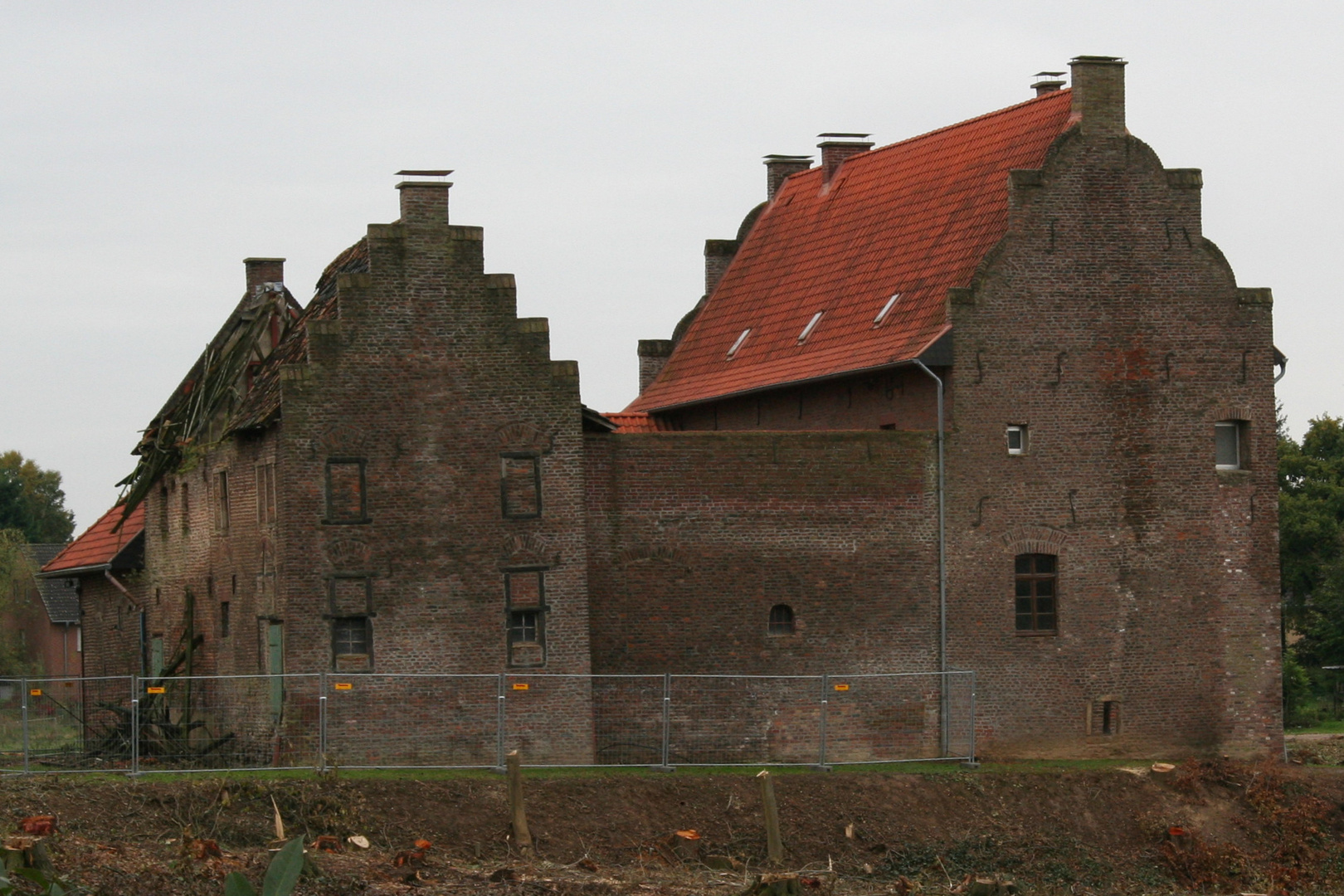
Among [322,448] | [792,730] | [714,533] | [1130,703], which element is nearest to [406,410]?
[322,448]

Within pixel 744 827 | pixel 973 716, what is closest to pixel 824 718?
pixel 973 716

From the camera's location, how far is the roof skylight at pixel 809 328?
38469 millimetres

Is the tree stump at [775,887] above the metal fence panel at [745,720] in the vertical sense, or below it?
below

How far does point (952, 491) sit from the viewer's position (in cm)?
3391

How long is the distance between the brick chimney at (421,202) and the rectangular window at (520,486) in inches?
143

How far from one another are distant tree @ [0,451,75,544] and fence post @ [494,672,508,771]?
73.0m

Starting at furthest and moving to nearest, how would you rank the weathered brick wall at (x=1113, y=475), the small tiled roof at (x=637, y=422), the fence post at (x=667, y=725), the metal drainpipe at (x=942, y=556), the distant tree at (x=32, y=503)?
the distant tree at (x=32, y=503), the small tiled roof at (x=637, y=422), the weathered brick wall at (x=1113, y=475), the metal drainpipe at (x=942, y=556), the fence post at (x=667, y=725)

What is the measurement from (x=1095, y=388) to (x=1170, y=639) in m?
4.14

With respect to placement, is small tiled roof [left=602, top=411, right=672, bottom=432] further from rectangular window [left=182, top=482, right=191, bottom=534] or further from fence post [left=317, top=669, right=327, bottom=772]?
fence post [left=317, top=669, right=327, bottom=772]

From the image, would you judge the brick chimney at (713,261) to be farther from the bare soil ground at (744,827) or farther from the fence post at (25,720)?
the fence post at (25,720)

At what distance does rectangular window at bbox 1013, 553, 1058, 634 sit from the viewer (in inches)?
1344

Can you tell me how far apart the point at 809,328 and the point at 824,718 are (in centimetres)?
930

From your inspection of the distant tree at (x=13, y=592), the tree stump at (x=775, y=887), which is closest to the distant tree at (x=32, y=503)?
the distant tree at (x=13, y=592)

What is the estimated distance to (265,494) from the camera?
32281 mm
